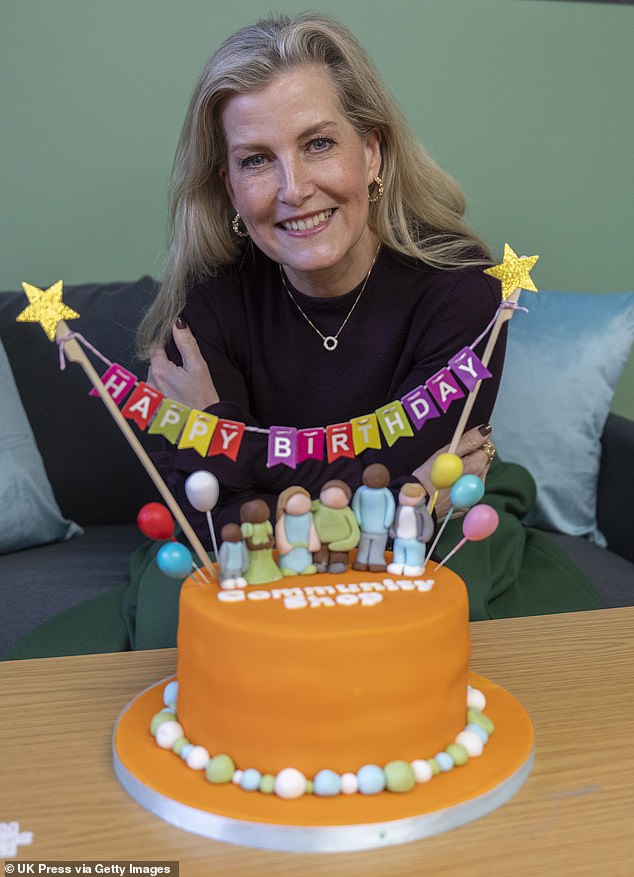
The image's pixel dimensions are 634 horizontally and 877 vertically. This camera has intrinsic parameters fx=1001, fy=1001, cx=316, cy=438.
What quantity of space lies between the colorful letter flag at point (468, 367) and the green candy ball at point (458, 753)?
39cm

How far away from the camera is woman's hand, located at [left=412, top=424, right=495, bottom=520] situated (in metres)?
1.56

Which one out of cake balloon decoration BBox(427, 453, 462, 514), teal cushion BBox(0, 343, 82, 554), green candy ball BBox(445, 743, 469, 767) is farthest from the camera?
teal cushion BBox(0, 343, 82, 554)

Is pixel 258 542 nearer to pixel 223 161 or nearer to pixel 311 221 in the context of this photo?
pixel 311 221

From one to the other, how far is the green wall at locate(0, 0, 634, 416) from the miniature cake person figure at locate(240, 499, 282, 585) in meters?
1.71

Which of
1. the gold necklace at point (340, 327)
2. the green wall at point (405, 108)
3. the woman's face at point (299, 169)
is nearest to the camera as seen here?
the woman's face at point (299, 169)

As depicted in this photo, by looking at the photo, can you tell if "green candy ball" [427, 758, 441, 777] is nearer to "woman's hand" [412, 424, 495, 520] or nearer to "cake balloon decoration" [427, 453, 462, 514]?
"cake balloon decoration" [427, 453, 462, 514]

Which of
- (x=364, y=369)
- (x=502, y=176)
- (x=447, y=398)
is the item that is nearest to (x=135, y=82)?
(x=502, y=176)

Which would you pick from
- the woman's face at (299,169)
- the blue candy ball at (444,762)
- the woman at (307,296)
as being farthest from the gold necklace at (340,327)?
the blue candy ball at (444,762)

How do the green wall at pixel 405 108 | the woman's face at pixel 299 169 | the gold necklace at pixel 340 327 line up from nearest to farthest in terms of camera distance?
the woman's face at pixel 299 169 < the gold necklace at pixel 340 327 < the green wall at pixel 405 108

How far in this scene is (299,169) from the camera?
1513 mm

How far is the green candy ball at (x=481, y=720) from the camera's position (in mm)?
1021

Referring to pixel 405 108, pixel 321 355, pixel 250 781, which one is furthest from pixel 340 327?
pixel 405 108

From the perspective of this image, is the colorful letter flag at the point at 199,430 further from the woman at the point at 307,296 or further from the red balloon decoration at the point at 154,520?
the woman at the point at 307,296

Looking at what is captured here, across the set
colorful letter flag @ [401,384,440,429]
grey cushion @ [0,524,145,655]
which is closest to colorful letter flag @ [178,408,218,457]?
colorful letter flag @ [401,384,440,429]
